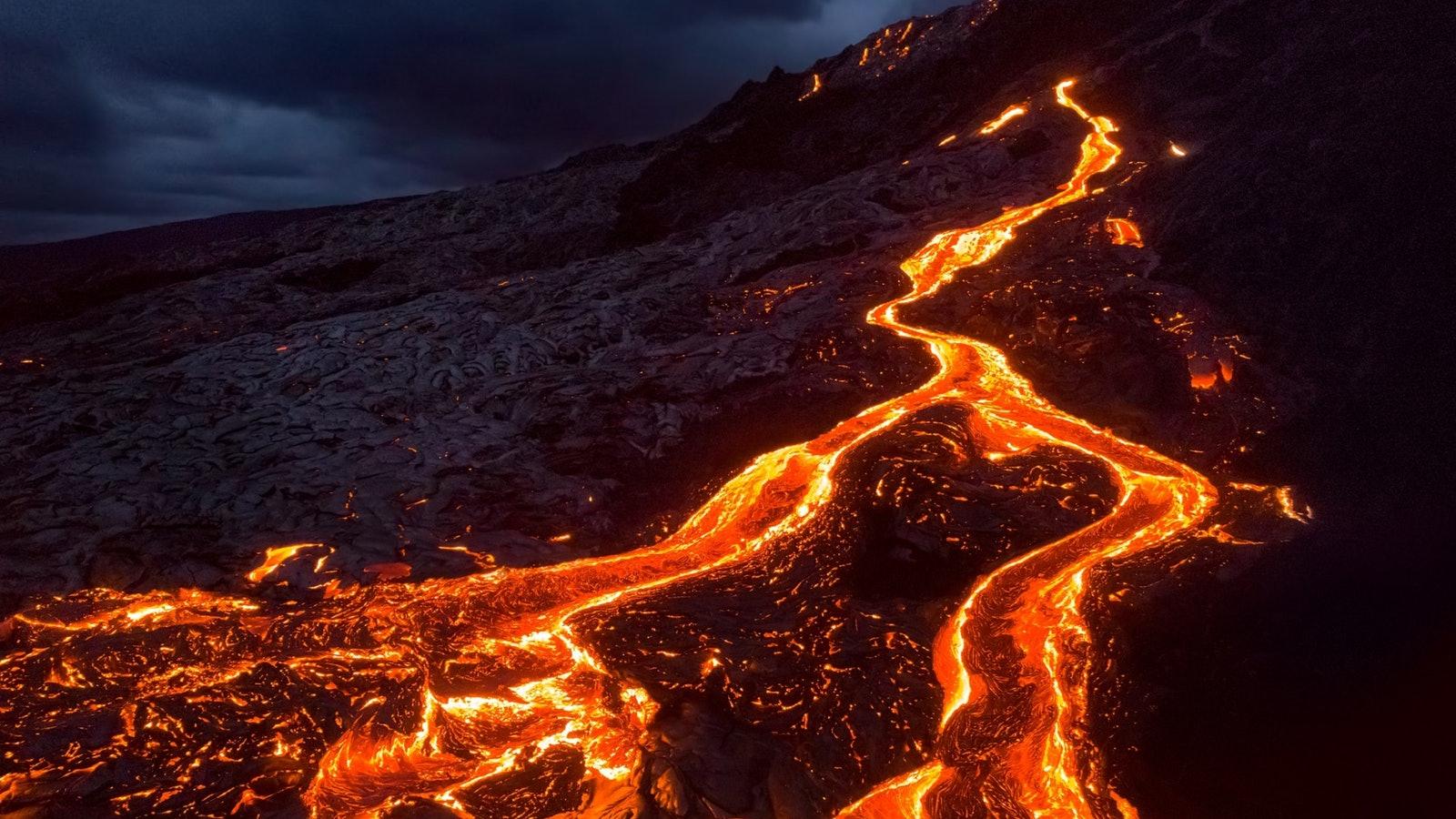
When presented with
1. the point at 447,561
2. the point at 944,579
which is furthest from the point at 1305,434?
the point at 447,561

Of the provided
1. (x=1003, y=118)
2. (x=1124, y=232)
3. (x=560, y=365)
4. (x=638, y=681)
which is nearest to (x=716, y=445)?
(x=560, y=365)

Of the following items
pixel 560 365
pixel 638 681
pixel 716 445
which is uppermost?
pixel 560 365

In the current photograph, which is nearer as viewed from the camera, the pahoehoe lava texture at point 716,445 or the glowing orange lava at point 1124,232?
the pahoehoe lava texture at point 716,445

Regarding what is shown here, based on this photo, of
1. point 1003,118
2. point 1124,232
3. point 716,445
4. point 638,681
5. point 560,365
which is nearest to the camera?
point 638,681

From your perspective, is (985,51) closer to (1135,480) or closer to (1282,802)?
(1135,480)

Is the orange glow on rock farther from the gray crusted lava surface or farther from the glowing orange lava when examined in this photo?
the glowing orange lava

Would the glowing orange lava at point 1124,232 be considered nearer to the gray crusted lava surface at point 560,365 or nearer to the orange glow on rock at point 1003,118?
the gray crusted lava surface at point 560,365

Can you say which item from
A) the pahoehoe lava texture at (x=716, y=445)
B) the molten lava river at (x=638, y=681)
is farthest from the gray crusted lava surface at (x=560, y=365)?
the molten lava river at (x=638, y=681)

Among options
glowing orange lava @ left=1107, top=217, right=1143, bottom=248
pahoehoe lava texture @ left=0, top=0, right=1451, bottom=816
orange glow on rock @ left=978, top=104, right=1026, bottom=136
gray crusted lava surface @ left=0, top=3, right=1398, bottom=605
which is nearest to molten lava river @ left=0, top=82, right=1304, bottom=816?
pahoehoe lava texture @ left=0, top=0, right=1451, bottom=816

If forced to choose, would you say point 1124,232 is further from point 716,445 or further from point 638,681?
point 638,681
